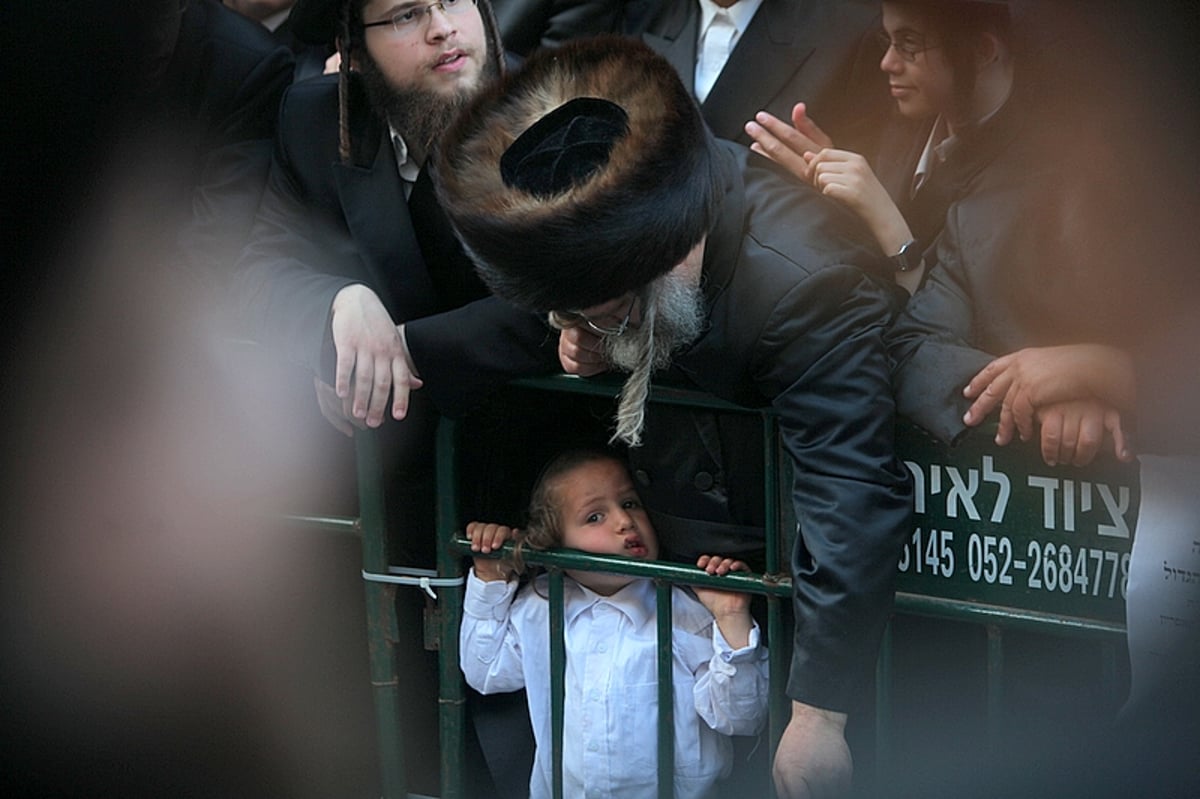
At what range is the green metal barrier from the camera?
8.09 feet

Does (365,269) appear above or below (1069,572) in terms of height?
above

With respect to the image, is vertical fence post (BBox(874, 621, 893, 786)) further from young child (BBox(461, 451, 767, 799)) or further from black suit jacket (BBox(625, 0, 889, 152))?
black suit jacket (BBox(625, 0, 889, 152))

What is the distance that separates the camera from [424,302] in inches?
122

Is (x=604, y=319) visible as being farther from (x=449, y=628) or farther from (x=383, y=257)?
(x=449, y=628)

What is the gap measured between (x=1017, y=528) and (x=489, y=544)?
0.98 m

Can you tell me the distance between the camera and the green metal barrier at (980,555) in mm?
2467

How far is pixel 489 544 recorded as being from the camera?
2.98 metres

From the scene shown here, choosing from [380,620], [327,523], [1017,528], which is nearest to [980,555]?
[1017,528]

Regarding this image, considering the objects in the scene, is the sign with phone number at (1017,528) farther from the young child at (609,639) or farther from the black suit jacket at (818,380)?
the young child at (609,639)

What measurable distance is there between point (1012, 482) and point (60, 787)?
8.30 ft

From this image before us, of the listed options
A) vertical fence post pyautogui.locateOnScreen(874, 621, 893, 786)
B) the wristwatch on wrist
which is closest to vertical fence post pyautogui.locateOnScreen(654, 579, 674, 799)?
vertical fence post pyautogui.locateOnScreen(874, 621, 893, 786)

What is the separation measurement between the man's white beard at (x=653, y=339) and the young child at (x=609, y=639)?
0.27 metres

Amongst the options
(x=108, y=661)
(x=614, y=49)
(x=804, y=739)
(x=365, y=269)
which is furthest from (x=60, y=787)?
(x=614, y=49)

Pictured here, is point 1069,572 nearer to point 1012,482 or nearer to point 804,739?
point 1012,482
